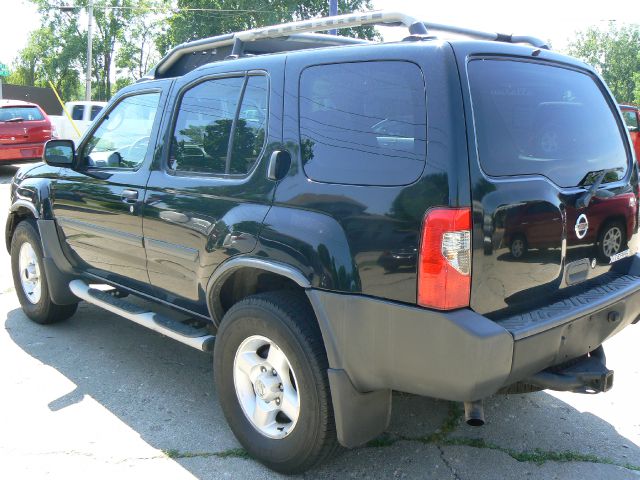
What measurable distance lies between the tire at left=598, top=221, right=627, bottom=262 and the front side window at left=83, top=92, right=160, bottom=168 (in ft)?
8.69

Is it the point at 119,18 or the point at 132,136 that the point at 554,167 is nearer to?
the point at 132,136

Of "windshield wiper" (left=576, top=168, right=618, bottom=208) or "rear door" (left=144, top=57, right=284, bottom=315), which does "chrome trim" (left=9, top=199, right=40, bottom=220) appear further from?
"windshield wiper" (left=576, top=168, right=618, bottom=208)

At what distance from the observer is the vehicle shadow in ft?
10.1

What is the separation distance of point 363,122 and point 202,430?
197cm

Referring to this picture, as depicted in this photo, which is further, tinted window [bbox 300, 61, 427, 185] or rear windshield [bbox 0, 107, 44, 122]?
rear windshield [bbox 0, 107, 44, 122]

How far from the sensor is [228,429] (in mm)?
3459

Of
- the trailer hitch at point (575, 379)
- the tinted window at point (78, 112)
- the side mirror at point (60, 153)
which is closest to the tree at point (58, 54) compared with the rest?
the tinted window at point (78, 112)

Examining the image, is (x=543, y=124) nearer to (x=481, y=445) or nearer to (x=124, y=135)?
(x=481, y=445)

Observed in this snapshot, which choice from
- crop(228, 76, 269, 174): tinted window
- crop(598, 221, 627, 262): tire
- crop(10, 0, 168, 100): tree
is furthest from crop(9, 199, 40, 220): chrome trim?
crop(10, 0, 168, 100): tree

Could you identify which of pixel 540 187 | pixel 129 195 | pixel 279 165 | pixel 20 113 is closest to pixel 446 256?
pixel 540 187

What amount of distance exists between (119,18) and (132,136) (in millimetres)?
47140

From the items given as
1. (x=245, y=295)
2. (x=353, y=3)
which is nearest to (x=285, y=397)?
(x=245, y=295)

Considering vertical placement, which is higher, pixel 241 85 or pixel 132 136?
pixel 241 85

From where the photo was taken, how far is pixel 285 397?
2.89 metres
